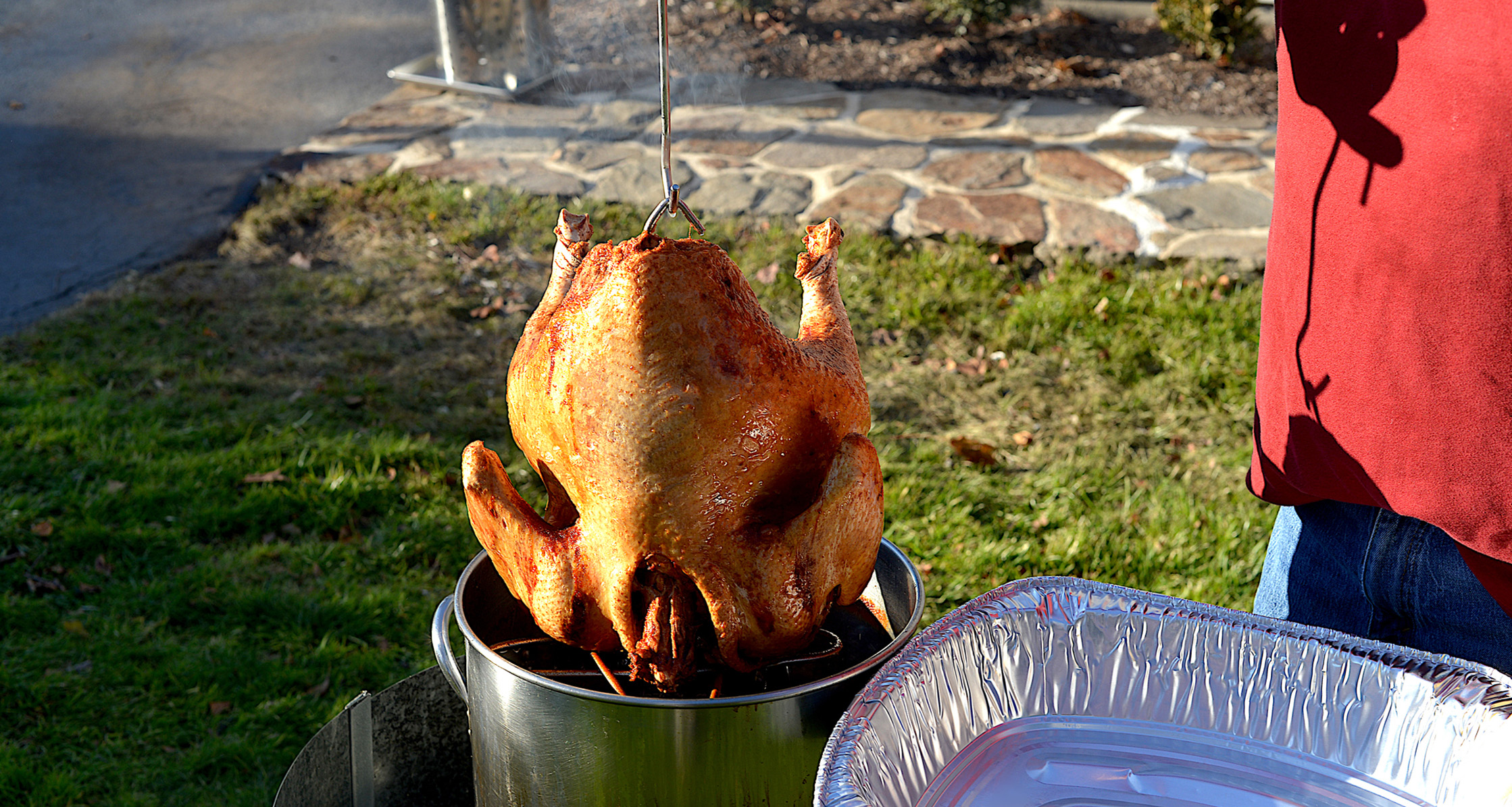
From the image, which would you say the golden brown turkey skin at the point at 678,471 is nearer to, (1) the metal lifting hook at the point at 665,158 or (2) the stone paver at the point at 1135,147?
(1) the metal lifting hook at the point at 665,158

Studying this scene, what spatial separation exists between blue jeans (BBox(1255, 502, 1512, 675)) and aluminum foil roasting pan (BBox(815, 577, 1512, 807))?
341 millimetres

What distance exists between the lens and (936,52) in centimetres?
814

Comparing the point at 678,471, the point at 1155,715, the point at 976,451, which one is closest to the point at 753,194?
the point at 976,451

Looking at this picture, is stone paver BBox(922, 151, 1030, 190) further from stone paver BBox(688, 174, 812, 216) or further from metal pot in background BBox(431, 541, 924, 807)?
metal pot in background BBox(431, 541, 924, 807)

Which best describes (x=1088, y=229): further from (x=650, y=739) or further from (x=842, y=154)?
(x=650, y=739)

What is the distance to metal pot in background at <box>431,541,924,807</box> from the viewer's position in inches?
62.6

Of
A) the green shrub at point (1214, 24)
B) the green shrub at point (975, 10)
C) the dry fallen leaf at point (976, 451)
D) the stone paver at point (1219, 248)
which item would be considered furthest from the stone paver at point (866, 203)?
the green shrub at point (1214, 24)

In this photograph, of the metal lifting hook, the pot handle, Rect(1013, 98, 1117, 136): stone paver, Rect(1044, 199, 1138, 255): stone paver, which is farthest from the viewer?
Rect(1013, 98, 1117, 136): stone paver

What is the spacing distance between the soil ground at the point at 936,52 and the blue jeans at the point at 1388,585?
5.86 meters

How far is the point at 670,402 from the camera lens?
1.55 meters

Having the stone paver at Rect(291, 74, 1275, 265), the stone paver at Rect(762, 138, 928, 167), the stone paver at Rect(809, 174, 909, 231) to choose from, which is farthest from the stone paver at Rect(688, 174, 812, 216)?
the stone paver at Rect(762, 138, 928, 167)

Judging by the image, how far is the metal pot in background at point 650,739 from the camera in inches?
62.6

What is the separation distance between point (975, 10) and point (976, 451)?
5313mm

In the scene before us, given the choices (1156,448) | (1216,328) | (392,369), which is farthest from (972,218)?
(392,369)
